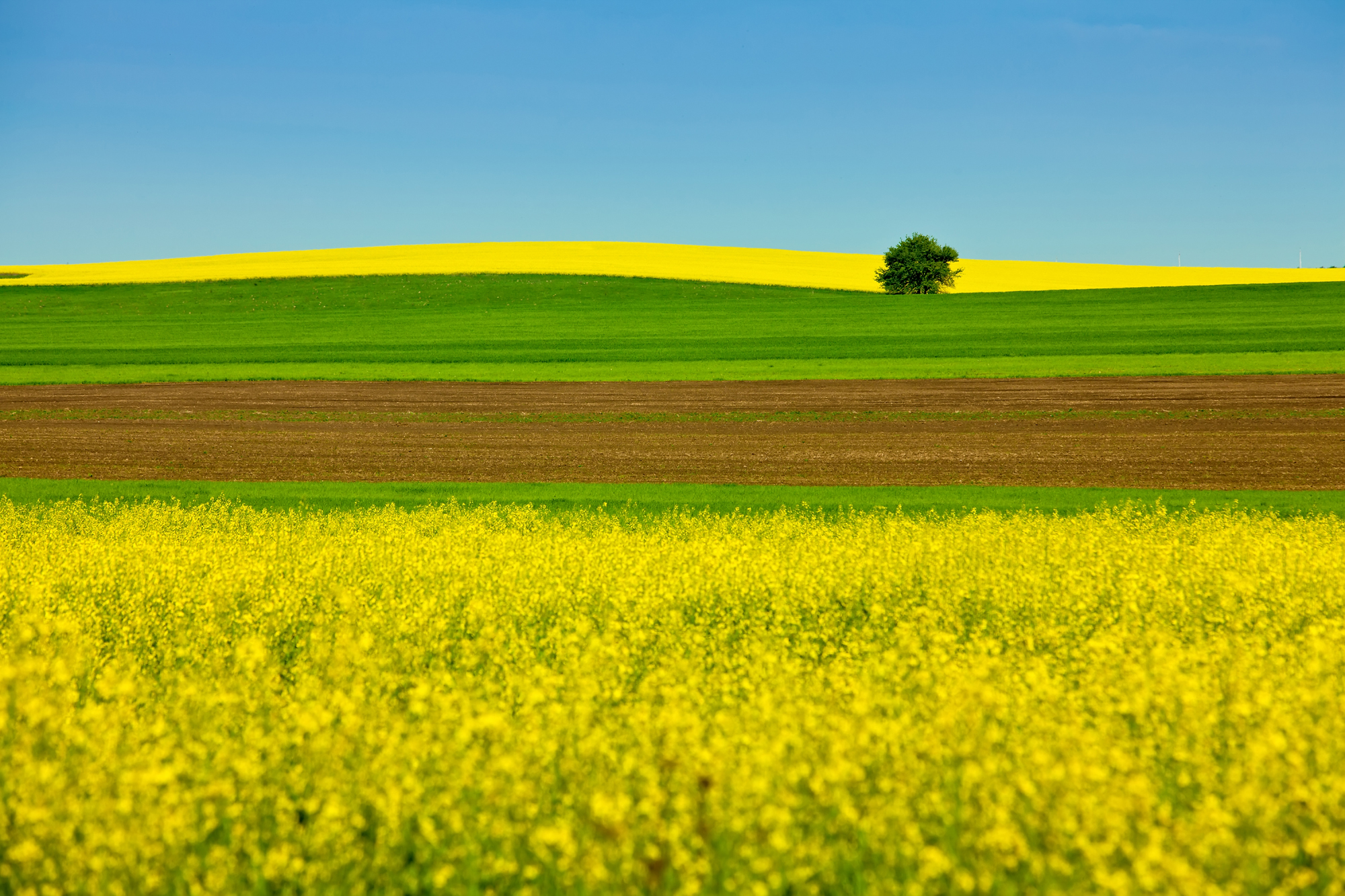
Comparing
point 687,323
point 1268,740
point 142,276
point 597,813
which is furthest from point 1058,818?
point 142,276

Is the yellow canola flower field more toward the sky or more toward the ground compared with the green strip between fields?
more toward the ground

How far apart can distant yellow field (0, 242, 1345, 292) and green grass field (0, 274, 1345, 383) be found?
1021cm

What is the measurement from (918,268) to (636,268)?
77.6 feet

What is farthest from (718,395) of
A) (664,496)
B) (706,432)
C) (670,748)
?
(670,748)

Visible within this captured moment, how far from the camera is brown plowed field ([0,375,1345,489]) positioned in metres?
20.4

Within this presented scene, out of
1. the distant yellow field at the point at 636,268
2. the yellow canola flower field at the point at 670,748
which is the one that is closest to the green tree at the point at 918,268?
the distant yellow field at the point at 636,268

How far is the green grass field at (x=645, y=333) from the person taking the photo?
36250mm

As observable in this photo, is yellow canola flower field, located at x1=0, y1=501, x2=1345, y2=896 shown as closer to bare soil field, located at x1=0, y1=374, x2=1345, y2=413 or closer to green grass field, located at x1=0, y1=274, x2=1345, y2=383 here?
bare soil field, located at x1=0, y1=374, x2=1345, y2=413

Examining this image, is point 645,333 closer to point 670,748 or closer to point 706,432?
point 706,432

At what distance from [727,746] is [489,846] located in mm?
1210

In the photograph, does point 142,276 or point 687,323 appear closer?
point 687,323

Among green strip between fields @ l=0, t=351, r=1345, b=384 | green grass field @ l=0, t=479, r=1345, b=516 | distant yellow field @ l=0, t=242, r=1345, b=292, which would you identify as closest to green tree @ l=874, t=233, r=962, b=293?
distant yellow field @ l=0, t=242, r=1345, b=292

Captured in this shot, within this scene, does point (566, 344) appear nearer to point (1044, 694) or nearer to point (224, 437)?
point (224, 437)

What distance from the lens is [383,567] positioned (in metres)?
9.77
